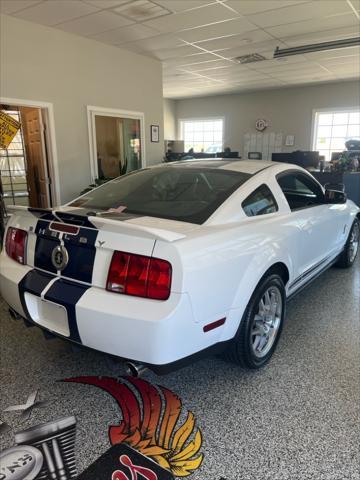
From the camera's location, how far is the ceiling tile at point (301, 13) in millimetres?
4129

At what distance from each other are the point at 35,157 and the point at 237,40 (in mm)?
3614

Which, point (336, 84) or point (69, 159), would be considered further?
point (336, 84)

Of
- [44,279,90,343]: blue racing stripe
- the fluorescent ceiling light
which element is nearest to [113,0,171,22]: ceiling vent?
the fluorescent ceiling light

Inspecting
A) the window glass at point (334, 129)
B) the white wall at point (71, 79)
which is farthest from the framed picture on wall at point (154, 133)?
the window glass at point (334, 129)

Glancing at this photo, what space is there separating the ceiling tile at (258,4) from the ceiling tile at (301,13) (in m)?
0.12

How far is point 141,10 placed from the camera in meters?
4.23

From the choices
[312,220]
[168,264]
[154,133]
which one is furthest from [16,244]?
[154,133]

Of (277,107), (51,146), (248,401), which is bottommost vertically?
(248,401)

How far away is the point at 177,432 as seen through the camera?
5.77 ft

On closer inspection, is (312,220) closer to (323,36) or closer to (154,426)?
(154,426)

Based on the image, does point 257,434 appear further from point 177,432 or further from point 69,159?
point 69,159

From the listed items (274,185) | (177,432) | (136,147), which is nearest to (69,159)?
(136,147)

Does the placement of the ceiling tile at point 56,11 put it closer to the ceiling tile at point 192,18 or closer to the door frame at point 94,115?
the ceiling tile at point 192,18

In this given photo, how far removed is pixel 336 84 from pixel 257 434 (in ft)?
33.3
